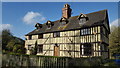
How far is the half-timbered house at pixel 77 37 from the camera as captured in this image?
17.1 m

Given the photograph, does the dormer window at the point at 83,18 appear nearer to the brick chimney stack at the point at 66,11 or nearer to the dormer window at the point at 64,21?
the dormer window at the point at 64,21

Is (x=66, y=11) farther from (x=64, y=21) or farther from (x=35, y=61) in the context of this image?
(x=35, y=61)

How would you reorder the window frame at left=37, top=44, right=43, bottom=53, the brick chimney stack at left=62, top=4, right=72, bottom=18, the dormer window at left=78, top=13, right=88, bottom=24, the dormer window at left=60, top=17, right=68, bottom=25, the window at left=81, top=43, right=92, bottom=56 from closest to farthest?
the window at left=81, top=43, right=92, bottom=56 → the dormer window at left=78, top=13, right=88, bottom=24 → the dormer window at left=60, top=17, right=68, bottom=25 → the window frame at left=37, top=44, right=43, bottom=53 → the brick chimney stack at left=62, top=4, right=72, bottom=18

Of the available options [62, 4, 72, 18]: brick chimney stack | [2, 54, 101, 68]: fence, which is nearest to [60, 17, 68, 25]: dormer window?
[62, 4, 72, 18]: brick chimney stack

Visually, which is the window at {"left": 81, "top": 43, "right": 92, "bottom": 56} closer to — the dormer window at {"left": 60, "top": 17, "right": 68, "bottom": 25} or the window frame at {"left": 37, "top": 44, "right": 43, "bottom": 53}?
the dormer window at {"left": 60, "top": 17, "right": 68, "bottom": 25}

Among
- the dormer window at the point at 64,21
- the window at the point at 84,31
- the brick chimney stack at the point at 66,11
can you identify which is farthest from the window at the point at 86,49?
the brick chimney stack at the point at 66,11

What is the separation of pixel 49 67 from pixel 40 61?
77 cm

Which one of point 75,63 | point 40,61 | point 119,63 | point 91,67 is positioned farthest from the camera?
point 119,63

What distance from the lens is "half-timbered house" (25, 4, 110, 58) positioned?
17062 millimetres

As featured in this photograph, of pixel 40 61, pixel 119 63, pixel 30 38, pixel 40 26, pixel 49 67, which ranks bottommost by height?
pixel 119 63

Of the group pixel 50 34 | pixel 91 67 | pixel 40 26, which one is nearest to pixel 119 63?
pixel 91 67

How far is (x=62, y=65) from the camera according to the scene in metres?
7.66

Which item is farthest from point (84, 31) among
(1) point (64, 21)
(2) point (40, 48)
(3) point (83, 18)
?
(2) point (40, 48)

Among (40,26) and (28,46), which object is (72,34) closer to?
(40,26)
